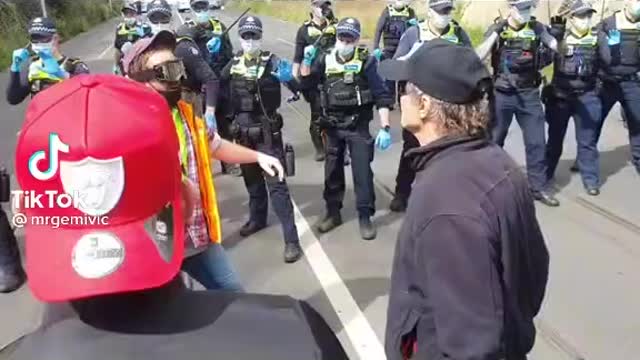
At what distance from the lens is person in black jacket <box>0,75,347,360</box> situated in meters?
1.21

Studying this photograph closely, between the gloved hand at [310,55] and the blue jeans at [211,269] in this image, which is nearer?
the blue jeans at [211,269]

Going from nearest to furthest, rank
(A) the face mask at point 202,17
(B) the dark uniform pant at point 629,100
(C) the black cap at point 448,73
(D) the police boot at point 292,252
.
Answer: (C) the black cap at point 448,73 < (D) the police boot at point 292,252 < (B) the dark uniform pant at point 629,100 < (A) the face mask at point 202,17

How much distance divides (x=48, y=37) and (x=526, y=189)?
17.1 ft

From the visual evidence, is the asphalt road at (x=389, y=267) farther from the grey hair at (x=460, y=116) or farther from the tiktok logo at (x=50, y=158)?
the tiktok logo at (x=50, y=158)

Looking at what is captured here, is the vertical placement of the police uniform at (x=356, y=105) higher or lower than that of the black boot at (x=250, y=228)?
higher

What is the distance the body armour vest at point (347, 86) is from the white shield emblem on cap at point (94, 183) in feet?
15.8

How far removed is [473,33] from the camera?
72.9 ft

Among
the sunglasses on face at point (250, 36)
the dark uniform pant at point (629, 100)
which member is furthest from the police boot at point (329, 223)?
the dark uniform pant at point (629, 100)

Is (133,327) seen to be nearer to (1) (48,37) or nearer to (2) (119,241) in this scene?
(2) (119,241)

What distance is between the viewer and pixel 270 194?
574 centimetres

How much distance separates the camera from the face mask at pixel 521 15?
6.68 meters

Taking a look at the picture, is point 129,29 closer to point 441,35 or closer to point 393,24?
point 393,24

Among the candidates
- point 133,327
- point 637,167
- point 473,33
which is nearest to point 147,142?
point 133,327

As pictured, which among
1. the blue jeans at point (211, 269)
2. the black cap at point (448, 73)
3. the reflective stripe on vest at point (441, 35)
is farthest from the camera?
the reflective stripe on vest at point (441, 35)
